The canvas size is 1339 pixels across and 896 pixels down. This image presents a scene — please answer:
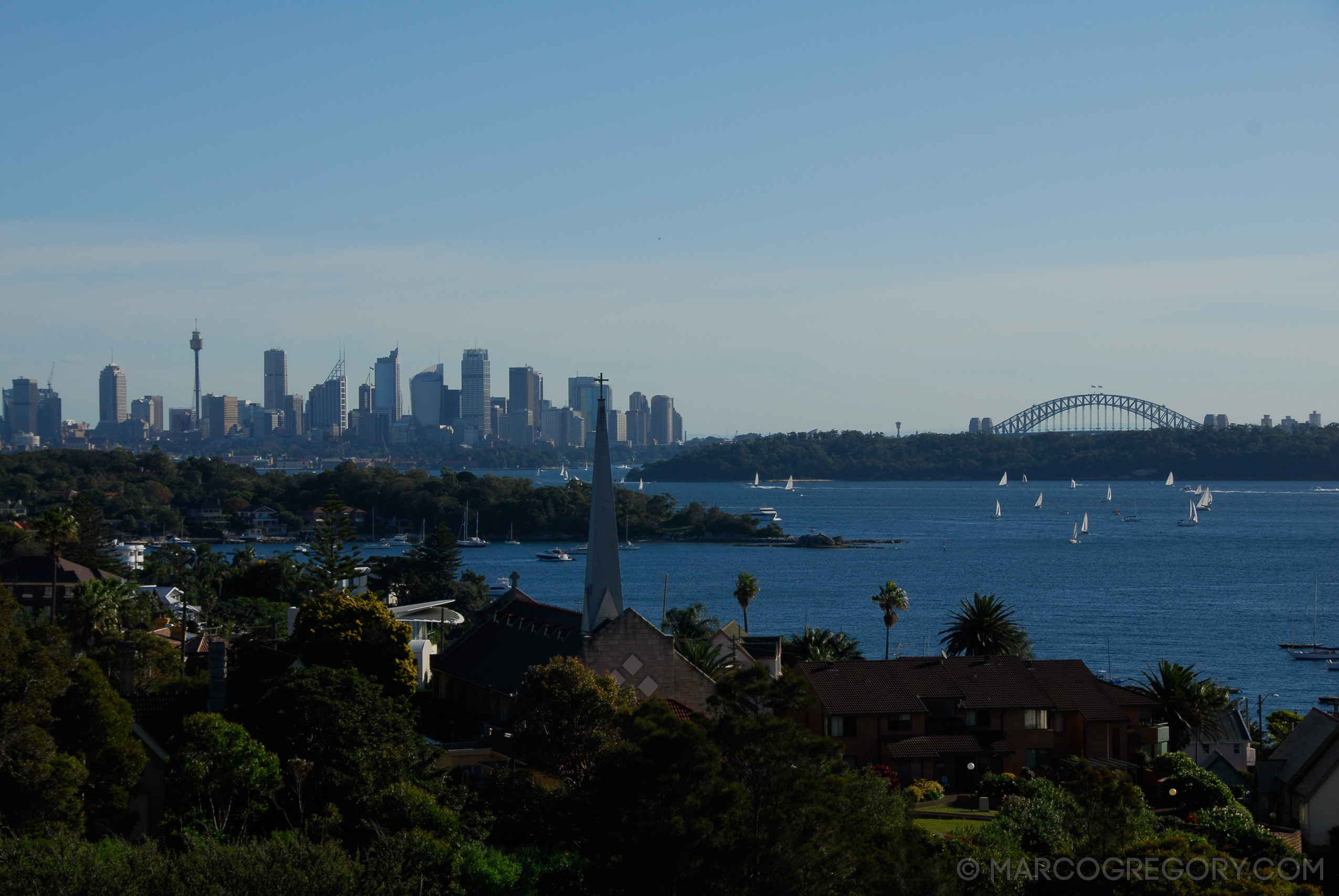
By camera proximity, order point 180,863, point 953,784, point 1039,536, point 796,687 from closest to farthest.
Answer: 1. point 180,863
2. point 796,687
3. point 953,784
4. point 1039,536

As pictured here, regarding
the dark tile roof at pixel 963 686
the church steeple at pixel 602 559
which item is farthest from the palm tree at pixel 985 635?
the church steeple at pixel 602 559

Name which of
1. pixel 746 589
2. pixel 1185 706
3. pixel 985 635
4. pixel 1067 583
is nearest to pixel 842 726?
pixel 1185 706

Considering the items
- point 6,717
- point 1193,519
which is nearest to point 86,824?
point 6,717

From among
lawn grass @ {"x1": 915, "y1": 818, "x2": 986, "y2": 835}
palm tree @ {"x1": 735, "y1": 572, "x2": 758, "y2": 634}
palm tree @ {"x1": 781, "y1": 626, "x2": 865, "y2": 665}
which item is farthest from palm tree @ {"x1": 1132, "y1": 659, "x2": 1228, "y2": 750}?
palm tree @ {"x1": 735, "y1": 572, "x2": 758, "y2": 634}

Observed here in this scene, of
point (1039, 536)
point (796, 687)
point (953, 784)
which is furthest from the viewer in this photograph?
point (1039, 536)

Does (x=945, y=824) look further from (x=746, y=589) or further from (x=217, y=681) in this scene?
(x=746, y=589)

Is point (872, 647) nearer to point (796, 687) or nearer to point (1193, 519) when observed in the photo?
point (796, 687)
